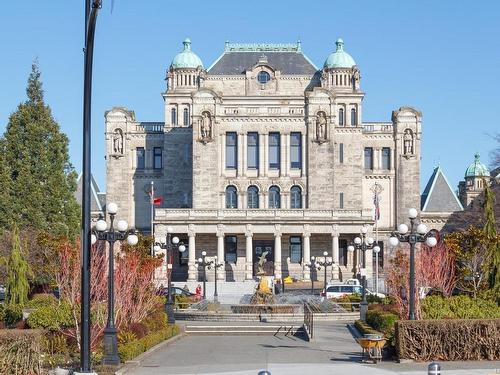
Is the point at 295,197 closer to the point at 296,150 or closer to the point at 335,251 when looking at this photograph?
the point at 296,150

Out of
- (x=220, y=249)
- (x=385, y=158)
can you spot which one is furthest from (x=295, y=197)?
(x=220, y=249)

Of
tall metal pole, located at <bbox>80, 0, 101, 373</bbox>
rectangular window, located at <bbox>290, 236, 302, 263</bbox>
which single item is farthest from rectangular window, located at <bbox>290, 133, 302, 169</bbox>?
tall metal pole, located at <bbox>80, 0, 101, 373</bbox>

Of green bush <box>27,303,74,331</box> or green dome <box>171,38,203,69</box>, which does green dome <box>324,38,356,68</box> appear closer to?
green dome <box>171,38,203,69</box>

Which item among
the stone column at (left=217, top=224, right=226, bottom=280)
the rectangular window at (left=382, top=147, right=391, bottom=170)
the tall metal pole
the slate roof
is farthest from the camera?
the slate roof

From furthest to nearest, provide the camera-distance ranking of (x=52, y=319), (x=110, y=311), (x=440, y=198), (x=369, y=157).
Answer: (x=440, y=198)
(x=369, y=157)
(x=52, y=319)
(x=110, y=311)

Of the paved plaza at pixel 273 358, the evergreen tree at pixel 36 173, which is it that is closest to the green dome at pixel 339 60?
the evergreen tree at pixel 36 173

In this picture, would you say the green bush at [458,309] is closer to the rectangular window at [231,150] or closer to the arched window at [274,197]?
the arched window at [274,197]

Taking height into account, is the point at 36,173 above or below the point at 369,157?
below

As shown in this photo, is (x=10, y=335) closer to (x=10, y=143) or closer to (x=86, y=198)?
(x=86, y=198)

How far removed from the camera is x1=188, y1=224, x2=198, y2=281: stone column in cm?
9062

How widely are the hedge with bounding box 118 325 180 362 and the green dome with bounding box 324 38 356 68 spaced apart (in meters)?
65.1

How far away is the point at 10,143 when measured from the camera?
66188 mm

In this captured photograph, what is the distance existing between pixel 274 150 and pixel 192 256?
46.6ft

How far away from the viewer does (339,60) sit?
103 m
